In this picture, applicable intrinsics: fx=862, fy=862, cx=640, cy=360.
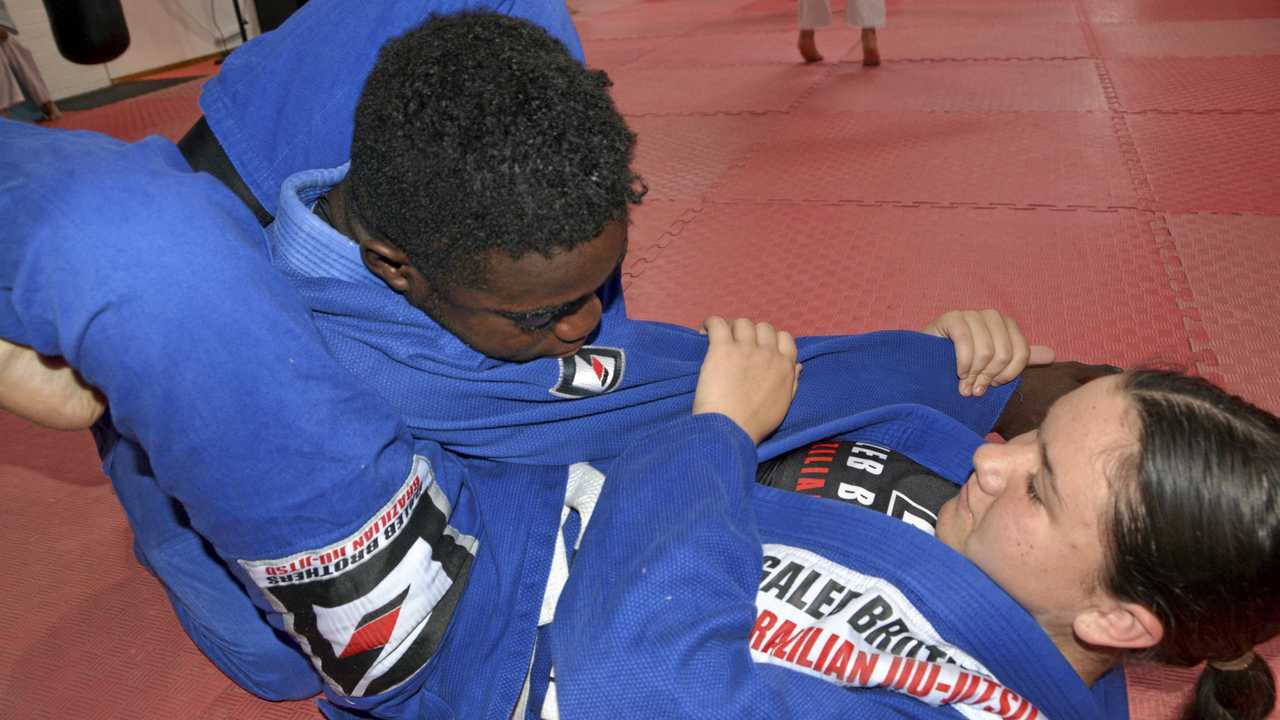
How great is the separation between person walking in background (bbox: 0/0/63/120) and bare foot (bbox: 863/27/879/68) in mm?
4889

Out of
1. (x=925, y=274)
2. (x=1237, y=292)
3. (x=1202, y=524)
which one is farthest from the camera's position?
(x=925, y=274)

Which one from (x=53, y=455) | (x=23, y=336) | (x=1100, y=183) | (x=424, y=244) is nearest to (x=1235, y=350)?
(x=1100, y=183)

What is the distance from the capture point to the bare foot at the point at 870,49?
472cm

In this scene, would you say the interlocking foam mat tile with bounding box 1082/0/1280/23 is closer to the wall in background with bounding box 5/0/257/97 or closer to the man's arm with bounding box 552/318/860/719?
the man's arm with bounding box 552/318/860/719

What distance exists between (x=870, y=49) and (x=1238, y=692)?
422cm

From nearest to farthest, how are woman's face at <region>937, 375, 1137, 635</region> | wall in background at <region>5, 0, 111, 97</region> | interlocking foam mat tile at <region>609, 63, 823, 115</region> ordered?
1. woman's face at <region>937, 375, 1137, 635</region>
2. interlocking foam mat tile at <region>609, 63, 823, 115</region>
3. wall in background at <region>5, 0, 111, 97</region>

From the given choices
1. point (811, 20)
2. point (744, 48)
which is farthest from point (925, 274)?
point (744, 48)

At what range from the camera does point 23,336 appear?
0.89 m

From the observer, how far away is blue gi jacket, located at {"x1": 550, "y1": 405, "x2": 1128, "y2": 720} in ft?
3.24

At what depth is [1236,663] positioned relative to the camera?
111 cm

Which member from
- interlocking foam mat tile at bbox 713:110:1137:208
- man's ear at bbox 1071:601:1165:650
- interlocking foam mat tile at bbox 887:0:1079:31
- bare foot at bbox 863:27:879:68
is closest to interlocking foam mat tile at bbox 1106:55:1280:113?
interlocking foam mat tile at bbox 713:110:1137:208

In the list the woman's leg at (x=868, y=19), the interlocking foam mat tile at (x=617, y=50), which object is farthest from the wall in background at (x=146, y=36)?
the woman's leg at (x=868, y=19)

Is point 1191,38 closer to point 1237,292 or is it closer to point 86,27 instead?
point 1237,292

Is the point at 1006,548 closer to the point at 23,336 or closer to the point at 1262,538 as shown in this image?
the point at 1262,538
